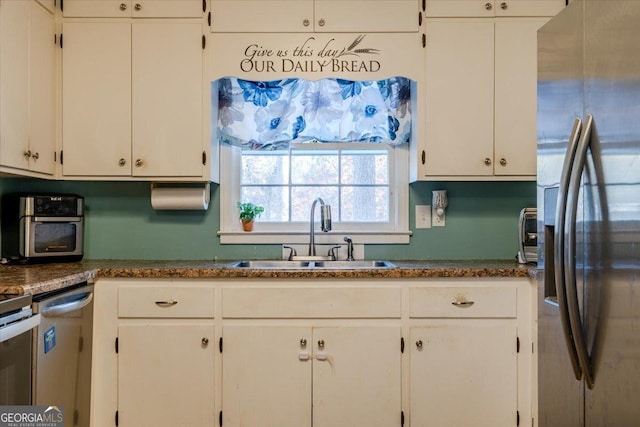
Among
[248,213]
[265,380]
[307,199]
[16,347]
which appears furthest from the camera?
[307,199]

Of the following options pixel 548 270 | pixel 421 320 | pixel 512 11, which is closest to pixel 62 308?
pixel 421 320

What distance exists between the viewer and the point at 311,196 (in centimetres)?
252

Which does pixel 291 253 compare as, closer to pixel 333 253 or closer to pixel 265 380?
pixel 333 253

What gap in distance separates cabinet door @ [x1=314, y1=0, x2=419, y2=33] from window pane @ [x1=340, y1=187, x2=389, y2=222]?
0.90 meters

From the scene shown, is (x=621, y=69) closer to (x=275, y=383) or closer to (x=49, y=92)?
(x=275, y=383)

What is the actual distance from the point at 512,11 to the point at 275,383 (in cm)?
219

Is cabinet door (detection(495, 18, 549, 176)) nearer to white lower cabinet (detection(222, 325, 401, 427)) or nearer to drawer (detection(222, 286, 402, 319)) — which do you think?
drawer (detection(222, 286, 402, 319))

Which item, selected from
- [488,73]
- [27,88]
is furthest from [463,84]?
[27,88]

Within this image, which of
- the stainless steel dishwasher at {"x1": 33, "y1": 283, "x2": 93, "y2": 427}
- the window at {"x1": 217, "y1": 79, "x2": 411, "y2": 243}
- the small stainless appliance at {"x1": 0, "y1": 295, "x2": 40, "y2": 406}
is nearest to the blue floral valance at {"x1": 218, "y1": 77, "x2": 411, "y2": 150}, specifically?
the window at {"x1": 217, "y1": 79, "x2": 411, "y2": 243}

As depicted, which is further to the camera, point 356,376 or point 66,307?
point 356,376

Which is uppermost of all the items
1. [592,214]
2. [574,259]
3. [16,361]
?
[592,214]

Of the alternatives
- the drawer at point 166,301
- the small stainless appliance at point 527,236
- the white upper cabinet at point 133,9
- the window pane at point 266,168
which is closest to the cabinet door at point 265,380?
the drawer at point 166,301

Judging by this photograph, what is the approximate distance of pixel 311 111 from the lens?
2.35 meters

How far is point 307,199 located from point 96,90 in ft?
4.19
